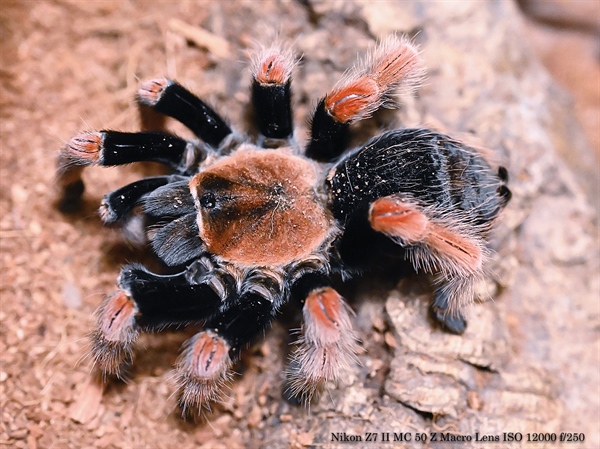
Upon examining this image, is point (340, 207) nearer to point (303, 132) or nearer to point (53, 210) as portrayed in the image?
point (303, 132)

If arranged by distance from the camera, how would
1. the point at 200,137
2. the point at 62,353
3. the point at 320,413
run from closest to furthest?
1. the point at 320,413
2. the point at 62,353
3. the point at 200,137

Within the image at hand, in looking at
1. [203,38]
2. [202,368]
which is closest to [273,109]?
[203,38]

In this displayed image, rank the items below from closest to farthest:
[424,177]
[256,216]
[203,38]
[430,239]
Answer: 1. [430,239]
2. [424,177]
3. [256,216]
4. [203,38]

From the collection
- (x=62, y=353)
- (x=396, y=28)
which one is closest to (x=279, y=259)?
(x=62, y=353)

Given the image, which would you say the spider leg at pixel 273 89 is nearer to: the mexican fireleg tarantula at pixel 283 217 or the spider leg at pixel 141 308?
the mexican fireleg tarantula at pixel 283 217

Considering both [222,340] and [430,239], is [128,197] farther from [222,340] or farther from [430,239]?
[430,239]

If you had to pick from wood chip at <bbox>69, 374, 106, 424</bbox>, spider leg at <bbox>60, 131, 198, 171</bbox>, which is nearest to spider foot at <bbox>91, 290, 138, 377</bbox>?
wood chip at <bbox>69, 374, 106, 424</bbox>

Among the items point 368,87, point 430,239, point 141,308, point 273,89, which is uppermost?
point 368,87
